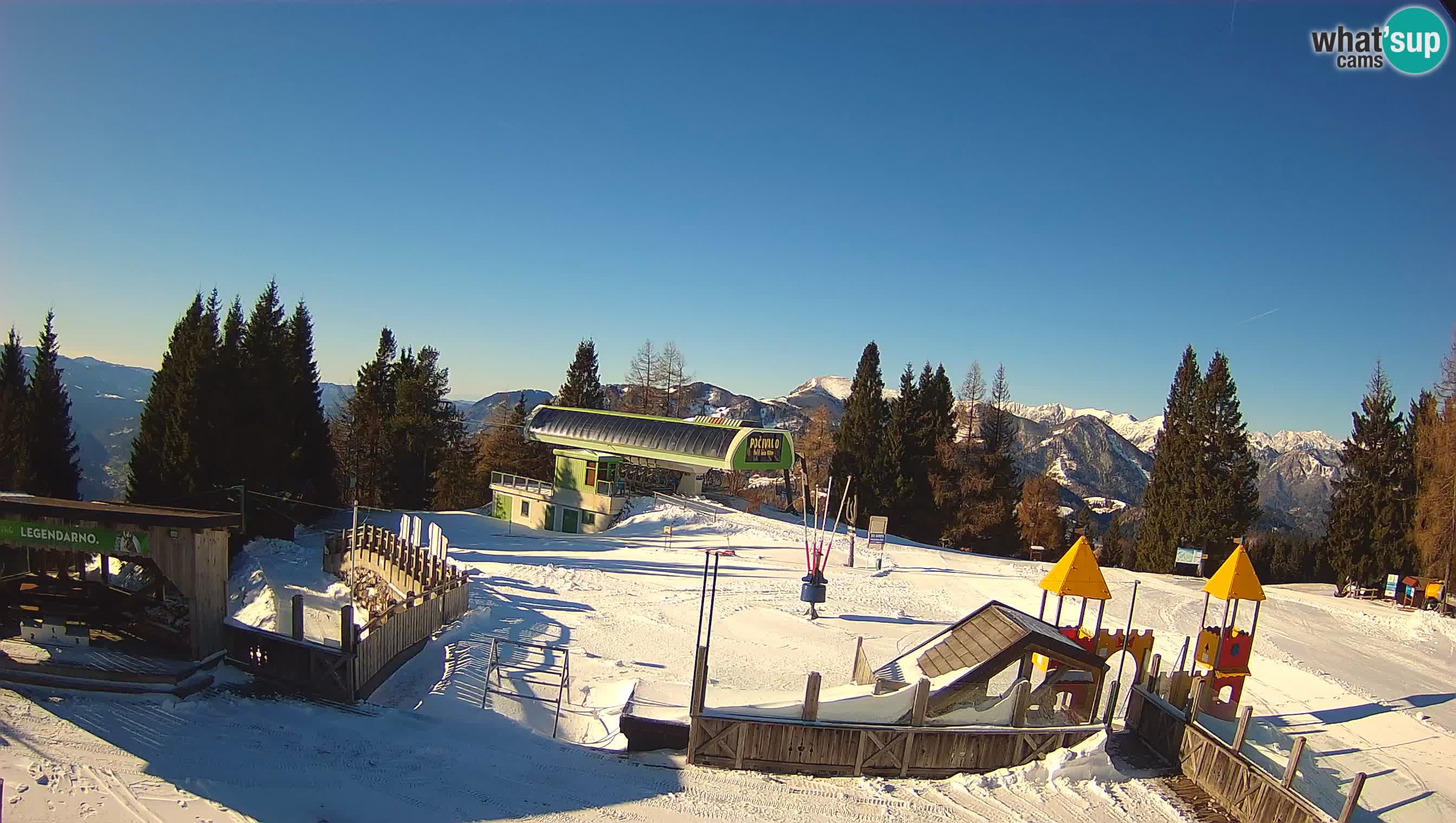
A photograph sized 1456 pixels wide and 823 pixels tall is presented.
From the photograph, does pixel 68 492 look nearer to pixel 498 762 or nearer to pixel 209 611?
pixel 209 611

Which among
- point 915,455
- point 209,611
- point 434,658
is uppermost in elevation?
point 915,455

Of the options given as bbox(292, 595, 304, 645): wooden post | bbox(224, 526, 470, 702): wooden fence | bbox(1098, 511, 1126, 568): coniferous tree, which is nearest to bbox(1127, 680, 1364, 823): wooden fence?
bbox(224, 526, 470, 702): wooden fence

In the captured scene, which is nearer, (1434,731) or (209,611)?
(209,611)

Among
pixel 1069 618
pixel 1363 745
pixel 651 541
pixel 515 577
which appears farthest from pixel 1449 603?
pixel 515 577

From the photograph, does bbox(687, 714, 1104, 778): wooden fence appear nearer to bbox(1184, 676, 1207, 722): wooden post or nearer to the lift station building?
bbox(1184, 676, 1207, 722): wooden post

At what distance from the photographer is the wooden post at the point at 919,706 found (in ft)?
33.9

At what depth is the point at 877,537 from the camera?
28125mm

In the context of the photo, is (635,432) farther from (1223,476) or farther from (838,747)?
(1223,476)

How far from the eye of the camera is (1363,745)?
12930 millimetres

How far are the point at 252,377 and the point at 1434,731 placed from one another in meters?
34.0

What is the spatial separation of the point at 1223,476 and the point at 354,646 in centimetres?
3684

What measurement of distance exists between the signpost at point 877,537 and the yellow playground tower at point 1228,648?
11648 millimetres

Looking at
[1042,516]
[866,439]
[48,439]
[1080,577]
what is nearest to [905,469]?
[866,439]

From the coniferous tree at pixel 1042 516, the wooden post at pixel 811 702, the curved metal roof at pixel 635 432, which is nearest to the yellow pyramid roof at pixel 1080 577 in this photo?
the wooden post at pixel 811 702
